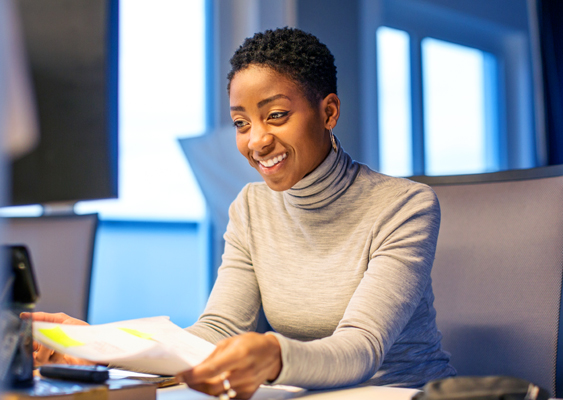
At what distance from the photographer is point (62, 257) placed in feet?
5.31

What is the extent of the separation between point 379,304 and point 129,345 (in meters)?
0.37

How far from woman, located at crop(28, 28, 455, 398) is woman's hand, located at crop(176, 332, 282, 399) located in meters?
0.22

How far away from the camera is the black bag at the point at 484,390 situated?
0.46 meters

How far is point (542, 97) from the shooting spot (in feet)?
8.38

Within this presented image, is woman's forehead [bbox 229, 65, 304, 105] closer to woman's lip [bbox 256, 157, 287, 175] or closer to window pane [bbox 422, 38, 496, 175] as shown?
woman's lip [bbox 256, 157, 287, 175]

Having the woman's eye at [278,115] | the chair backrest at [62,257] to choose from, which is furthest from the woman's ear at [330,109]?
the chair backrest at [62,257]

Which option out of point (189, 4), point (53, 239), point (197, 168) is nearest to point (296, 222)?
point (53, 239)

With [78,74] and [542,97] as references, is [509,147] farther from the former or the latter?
[78,74]

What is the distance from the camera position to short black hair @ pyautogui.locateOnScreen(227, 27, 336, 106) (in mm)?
964

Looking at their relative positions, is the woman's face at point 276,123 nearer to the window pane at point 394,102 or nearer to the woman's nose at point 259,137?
the woman's nose at point 259,137

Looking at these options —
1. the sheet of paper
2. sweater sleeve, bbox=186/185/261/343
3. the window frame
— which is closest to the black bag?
the sheet of paper

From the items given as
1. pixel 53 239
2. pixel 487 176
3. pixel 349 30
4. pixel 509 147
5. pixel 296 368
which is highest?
pixel 349 30

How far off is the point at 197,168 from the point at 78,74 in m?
1.98

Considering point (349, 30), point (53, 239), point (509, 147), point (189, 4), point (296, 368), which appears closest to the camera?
point (296, 368)
